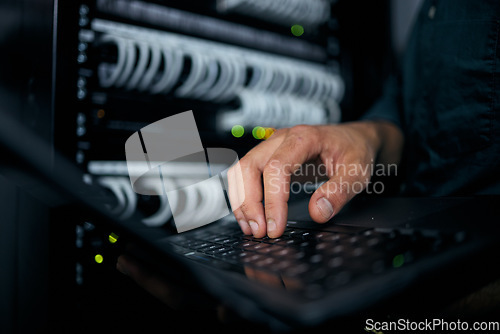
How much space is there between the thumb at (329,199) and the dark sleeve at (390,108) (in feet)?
1.56

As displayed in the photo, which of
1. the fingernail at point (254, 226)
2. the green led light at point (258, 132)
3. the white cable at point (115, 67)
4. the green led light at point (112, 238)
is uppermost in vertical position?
the white cable at point (115, 67)

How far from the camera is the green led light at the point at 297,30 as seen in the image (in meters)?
1.41

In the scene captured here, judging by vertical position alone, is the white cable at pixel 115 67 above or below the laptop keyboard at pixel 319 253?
above

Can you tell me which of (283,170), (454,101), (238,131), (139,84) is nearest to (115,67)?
(139,84)

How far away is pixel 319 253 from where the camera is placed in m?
0.38

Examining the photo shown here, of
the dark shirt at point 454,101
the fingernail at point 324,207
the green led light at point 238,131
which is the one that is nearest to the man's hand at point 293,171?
the fingernail at point 324,207

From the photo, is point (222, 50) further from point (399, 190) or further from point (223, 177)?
point (399, 190)

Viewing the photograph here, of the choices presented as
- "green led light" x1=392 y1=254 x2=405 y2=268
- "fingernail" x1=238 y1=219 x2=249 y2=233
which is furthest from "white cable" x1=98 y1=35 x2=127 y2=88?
"green led light" x1=392 y1=254 x2=405 y2=268

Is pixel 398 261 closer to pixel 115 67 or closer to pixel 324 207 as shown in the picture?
pixel 324 207

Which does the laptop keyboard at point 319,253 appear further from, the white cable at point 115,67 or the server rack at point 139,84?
the white cable at point 115,67

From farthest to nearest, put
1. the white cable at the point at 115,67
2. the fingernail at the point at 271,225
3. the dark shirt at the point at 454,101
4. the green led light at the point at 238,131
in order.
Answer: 1. the green led light at the point at 238,131
2. the white cable at the point at 115,67
3. the dark shirt at the point at 454,101
4. the fingernail at the point at 271,225

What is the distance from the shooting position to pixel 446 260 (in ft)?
1.00

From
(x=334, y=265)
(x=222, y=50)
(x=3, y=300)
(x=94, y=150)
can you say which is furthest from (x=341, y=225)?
(x=222, y=50)

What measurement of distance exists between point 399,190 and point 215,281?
828mm
